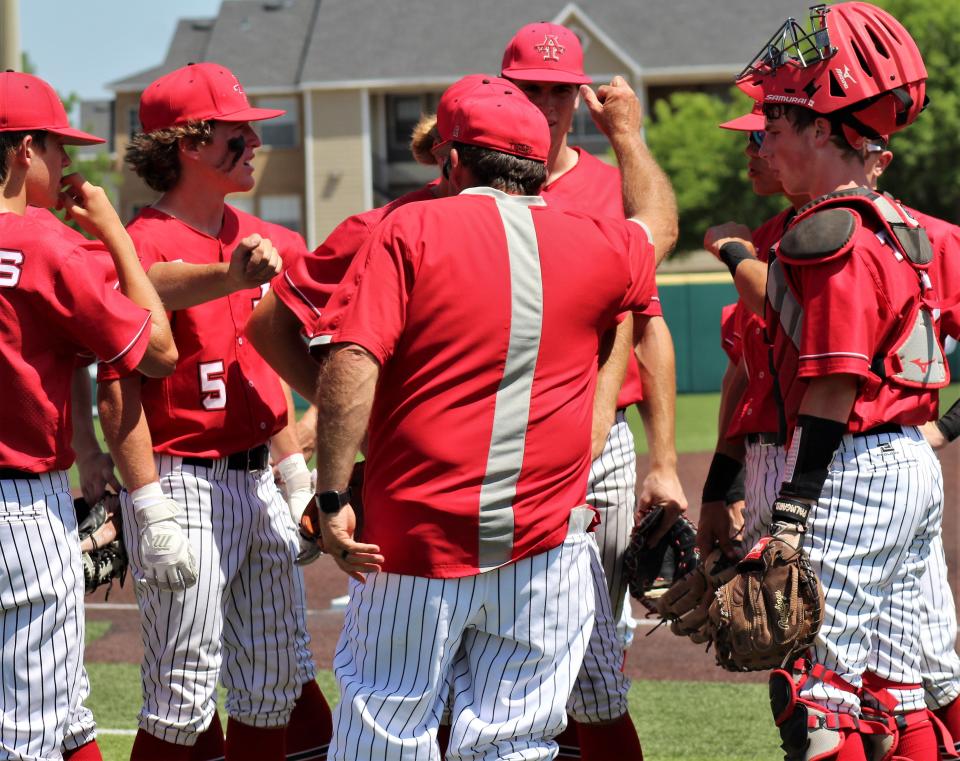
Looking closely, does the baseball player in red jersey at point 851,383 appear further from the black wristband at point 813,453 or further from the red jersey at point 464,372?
the red jersey at point 464,372

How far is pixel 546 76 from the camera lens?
468 cm

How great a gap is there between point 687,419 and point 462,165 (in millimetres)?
18444

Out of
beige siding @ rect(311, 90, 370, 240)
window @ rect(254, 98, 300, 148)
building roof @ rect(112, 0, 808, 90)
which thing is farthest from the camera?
window @ rect(254, 98, 300, 148)

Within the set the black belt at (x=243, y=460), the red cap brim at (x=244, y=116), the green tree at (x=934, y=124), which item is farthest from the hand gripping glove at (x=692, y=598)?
the green tree at (x=934, y=124)

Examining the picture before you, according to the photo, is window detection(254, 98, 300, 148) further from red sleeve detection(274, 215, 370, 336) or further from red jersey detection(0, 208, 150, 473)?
red jersey detection(0, 208, 150, 473)

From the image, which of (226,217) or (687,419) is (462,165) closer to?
(226,217)

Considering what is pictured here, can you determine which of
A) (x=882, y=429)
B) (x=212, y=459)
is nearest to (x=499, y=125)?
(x=882, y=429)

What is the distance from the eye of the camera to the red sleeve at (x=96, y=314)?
12.2ft

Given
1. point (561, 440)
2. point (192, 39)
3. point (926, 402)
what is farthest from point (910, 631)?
point (192, 39)

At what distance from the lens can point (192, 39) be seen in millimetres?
49188

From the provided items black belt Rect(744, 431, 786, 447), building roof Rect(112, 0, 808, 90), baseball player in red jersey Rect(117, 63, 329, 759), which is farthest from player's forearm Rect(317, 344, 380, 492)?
building roof Rect(112, 0, 808, 90)

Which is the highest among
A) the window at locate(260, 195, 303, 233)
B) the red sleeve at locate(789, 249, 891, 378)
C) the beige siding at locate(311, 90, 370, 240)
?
the red sleeve at locate(789, 249, 891, 378)

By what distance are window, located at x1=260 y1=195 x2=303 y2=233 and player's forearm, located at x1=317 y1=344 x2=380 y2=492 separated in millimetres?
43163

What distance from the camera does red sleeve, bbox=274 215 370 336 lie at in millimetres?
4020
